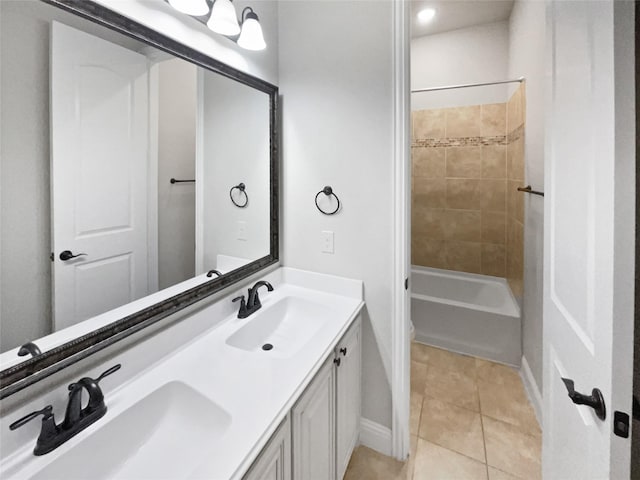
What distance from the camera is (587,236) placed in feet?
2.40

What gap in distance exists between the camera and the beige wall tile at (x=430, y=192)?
313 centimetres

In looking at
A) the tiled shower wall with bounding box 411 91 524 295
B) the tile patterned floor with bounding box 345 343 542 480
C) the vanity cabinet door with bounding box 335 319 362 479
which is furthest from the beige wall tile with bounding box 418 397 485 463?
the tiled shower wall with bounding box 411 91 524 295

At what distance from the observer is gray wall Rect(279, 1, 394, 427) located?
1458 mm

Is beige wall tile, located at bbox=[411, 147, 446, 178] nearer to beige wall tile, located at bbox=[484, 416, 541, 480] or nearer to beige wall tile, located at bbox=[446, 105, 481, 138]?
beige wall tile, located at bbox=[446, 105, 481, 138]

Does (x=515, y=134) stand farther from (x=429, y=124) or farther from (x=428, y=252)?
(x=428, y=252)

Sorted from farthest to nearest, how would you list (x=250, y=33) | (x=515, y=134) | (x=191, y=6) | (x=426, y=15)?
Answer: (x=426, y=15)
(x=515, y=134)
(x=250, y=33)
(x=191, y=6)

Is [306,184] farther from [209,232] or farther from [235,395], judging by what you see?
[235,395]

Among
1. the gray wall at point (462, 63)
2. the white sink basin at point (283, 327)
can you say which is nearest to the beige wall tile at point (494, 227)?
the gray wall at point (462, 63)

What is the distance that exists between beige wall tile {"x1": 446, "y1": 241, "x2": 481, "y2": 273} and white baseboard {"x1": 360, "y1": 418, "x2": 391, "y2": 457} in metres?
2.00

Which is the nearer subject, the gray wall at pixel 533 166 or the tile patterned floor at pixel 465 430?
the tile patterned floor at pixel 465 430

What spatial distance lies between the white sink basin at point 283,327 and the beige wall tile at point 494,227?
2201 millimetres

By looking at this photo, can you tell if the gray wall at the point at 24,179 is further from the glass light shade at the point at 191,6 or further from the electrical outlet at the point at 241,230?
the electrical outlet at the point at 241,230

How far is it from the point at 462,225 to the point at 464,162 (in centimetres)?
62

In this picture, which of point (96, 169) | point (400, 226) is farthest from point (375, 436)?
point (96, 169)
